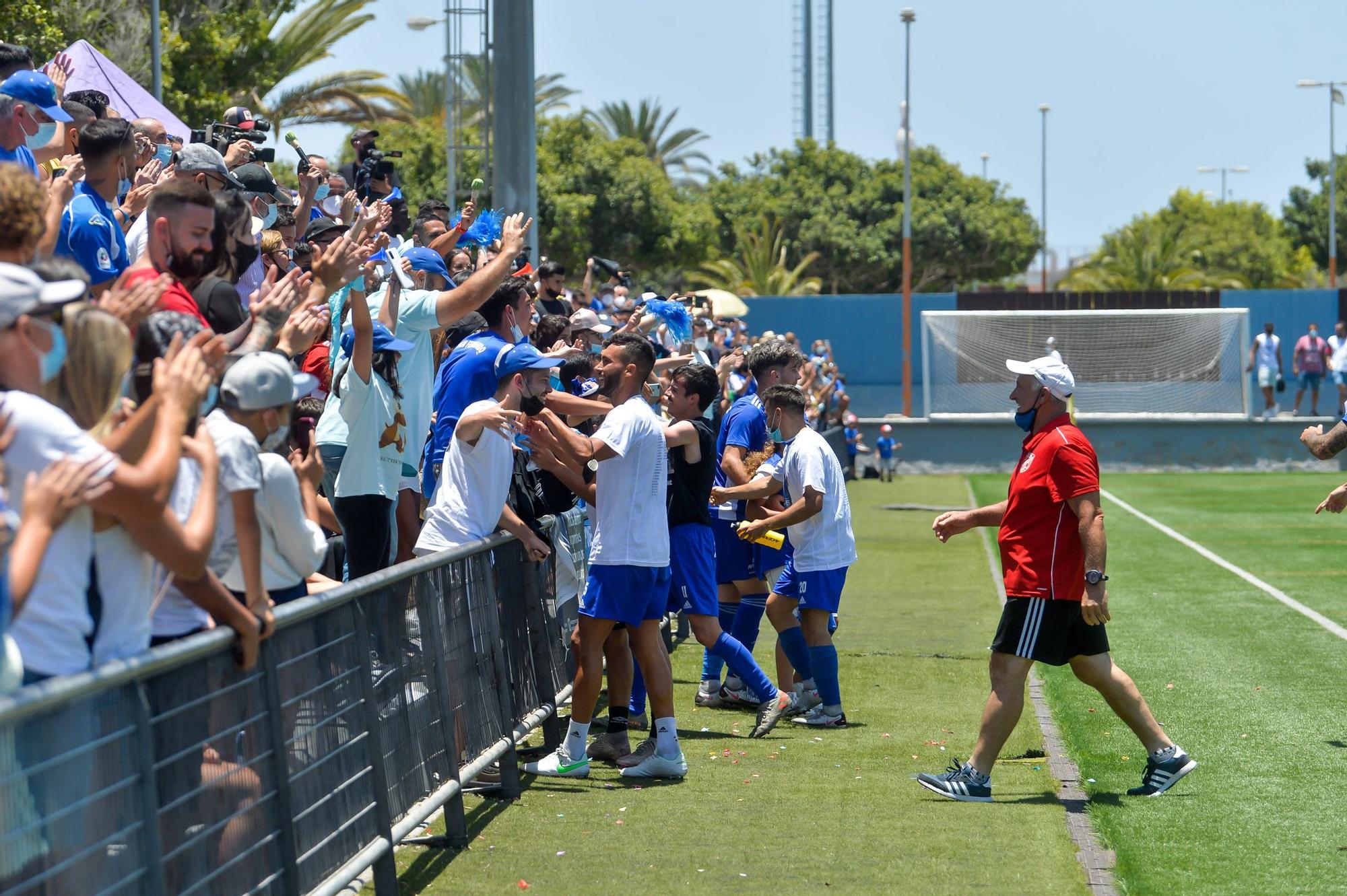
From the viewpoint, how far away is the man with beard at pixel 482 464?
714 cm

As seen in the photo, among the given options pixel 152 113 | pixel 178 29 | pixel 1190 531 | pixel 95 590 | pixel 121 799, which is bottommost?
pixel 1190 531

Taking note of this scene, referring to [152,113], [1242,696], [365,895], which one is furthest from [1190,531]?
[365,895]

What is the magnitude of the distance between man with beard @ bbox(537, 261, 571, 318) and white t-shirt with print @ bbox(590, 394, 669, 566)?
13.4 feet

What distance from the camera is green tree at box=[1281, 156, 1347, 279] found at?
245 ft

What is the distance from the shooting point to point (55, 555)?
374 centimetres

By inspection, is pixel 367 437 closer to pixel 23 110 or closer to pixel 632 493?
pixel 632 493

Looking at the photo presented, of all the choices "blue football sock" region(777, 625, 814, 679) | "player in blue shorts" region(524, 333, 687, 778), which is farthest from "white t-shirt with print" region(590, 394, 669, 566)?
"blue football sock" region(777, 625, 814, 679)

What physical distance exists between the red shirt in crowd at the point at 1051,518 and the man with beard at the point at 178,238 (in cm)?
370

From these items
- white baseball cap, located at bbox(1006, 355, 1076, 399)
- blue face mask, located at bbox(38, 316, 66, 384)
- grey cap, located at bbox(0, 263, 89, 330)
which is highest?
grey cap, located at bbox(0, 263, 89, 330)

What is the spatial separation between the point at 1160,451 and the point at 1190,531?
42.8 ft

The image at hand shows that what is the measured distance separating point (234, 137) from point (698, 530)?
4.15 meters

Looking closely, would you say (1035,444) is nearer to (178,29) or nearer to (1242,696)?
(1242,696)

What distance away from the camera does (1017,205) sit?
6469 cm

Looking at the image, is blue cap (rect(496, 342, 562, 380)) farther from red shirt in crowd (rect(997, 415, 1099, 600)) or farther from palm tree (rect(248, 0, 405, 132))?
palm tree (rect(248, 0, 405, 132))
